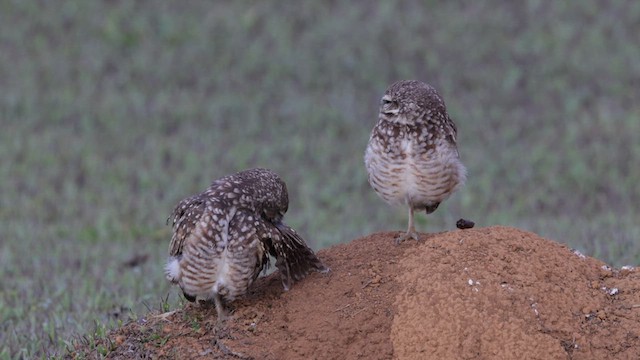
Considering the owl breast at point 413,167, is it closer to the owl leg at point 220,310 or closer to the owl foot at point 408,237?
the owl foot at point 408,237

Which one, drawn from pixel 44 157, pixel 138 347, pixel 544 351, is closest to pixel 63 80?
pixel 44 157

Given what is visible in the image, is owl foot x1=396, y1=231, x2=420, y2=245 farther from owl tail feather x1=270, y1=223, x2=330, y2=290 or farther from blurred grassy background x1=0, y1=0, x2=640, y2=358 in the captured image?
blurred grassy background x1=0, y1=0, x2=640, y2=358

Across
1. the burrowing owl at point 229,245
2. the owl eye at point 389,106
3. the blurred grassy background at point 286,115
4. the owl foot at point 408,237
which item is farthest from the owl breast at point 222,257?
the blurred grassy background at point 286,115

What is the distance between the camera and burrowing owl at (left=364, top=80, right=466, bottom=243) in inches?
264

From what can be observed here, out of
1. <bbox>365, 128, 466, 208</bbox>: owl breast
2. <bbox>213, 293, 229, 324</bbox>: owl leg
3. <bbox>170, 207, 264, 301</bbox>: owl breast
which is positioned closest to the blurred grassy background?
<bbox>365, 128, 466, 208</bbox>: owl breast

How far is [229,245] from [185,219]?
34 cm

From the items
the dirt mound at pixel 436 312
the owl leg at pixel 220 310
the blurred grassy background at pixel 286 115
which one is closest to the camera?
the dirt mound at pixel 436 312

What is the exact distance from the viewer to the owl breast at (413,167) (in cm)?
670

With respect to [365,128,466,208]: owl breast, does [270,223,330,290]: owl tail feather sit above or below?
below

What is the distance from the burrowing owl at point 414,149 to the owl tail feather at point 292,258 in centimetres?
60

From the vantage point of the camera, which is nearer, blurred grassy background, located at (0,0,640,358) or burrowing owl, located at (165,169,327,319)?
burrowing owl, located at (165,169,327,319)

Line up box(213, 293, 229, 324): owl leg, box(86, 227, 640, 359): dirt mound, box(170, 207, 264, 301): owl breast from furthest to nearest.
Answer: box(213, 293, 229, 324): owl leg
box(170, 207, 264, 301): owl breast
box(86, 227, 640, 359): dirt mound

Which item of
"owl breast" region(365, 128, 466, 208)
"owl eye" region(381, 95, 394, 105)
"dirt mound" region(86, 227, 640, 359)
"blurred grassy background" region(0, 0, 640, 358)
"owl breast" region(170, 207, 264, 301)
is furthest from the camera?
"blurred grassy background" region(0, 0, 640, 358)

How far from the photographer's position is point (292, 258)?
255 inches
